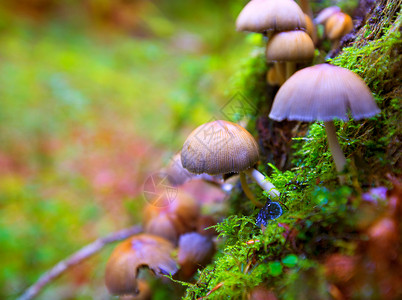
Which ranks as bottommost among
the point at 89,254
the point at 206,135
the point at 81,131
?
the point at 89,254

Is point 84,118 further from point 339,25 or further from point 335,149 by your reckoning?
point 335,149

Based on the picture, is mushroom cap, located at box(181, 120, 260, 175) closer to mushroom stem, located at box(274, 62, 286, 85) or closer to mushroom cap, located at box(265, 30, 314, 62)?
mushroom cap, located at box(265, 30, 314, 62)

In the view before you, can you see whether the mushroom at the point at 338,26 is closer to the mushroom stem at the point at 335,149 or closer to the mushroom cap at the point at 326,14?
the mushroom cap at the point at 326,14

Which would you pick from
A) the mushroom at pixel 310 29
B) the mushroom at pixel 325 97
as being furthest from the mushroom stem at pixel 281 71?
the mushroom at pixel 325 97

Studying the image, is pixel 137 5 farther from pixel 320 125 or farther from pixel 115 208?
pixel 320 125

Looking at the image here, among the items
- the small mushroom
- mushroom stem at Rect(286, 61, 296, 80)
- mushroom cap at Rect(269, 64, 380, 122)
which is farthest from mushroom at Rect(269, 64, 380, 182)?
the small mushroom

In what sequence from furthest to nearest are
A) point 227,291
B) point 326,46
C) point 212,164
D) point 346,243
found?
point 326,46
point 212,164
point 227,291
point 346,243

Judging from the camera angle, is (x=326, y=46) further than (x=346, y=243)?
Yes

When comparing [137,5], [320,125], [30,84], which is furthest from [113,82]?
[320,125]
